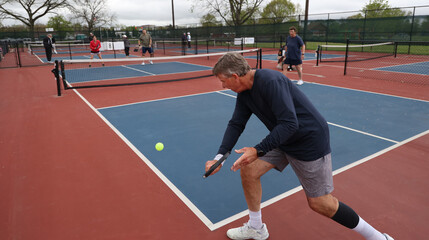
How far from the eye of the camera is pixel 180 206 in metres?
3.41

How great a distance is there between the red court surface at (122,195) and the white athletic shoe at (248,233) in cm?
12

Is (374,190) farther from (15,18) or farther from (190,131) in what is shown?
(15,18)

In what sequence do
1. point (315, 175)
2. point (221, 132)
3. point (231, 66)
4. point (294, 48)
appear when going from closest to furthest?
point (231, 66) → point (315, 175) → point (221, 132) → point (294, 48)

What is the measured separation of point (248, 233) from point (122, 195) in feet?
5.43

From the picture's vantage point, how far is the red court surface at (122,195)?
9.85ft

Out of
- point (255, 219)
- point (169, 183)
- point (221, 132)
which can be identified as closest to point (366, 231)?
point (255, 219)

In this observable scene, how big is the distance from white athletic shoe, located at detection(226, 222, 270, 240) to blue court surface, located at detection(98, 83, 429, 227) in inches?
11.1

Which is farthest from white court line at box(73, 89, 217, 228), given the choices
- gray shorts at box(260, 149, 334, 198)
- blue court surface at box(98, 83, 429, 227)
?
gray shorts at box(260, 149, 334, 198)

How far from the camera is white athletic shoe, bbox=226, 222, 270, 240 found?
2803 mm

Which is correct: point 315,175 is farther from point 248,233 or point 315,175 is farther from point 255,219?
point 248,233

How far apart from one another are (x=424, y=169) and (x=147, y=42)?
48.1 feet

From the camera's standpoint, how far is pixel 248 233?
9.18 ft

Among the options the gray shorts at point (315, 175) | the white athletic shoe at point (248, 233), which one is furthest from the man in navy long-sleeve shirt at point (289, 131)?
the white athletic shoe at point (248, 233)

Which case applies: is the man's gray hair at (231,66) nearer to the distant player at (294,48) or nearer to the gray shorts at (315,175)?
the gray shorts at (315,175)
